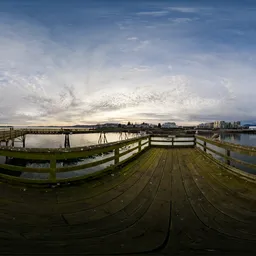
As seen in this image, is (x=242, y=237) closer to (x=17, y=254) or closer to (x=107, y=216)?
(x=107, y=216)

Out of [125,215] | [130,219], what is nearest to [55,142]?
[125,215]

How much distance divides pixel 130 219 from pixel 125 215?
16 centimetres

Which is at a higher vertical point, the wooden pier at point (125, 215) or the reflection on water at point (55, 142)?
the wooden pier at point (125, 215)

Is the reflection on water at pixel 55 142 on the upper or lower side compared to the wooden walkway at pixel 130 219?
lower

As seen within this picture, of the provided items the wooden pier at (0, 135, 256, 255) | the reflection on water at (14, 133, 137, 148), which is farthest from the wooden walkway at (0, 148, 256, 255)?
the reflection on water at (14, 133, 137, 148)

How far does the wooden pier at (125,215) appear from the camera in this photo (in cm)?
234

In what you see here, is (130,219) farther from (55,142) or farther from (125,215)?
(55,142)

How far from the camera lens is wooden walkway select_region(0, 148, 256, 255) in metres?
2.32

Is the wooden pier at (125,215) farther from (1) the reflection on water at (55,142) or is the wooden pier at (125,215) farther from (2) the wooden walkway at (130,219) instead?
(1) the reflection on water at (55,142)

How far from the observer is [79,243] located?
2371 millimetres

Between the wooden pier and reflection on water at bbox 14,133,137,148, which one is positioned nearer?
the wooden pier

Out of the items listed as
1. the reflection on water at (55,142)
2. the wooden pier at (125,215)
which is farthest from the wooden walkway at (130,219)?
the reflection on water at (55,142)

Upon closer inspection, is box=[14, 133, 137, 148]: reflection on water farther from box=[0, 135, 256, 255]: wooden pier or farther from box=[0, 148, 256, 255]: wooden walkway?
box=[0, 148, 256, 255]: wooden walkway

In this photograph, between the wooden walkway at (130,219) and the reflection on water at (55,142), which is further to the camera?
the reflection on water at (55,142)
